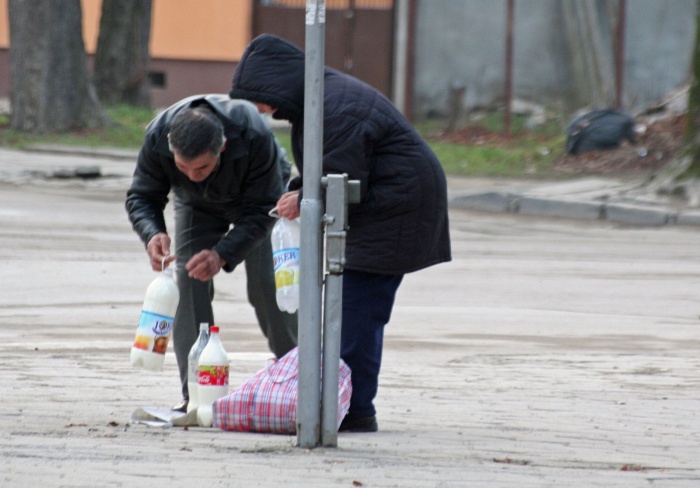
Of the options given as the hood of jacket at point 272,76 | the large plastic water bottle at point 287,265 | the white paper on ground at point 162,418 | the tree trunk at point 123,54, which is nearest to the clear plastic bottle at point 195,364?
the white paper on ground at point 162,418

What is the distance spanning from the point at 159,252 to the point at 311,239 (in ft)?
3.25

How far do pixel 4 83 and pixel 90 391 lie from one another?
20134 millimetres

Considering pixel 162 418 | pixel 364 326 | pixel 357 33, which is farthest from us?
pixel 357 33

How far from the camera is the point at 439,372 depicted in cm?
666

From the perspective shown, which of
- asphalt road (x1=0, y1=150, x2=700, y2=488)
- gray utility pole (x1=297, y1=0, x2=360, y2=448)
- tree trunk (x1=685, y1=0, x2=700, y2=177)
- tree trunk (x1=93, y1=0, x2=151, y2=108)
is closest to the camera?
asphalt road (x1=0, y1=150, x2=700, y2=488)

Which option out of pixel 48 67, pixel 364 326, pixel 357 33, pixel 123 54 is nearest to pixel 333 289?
pixel 364 326

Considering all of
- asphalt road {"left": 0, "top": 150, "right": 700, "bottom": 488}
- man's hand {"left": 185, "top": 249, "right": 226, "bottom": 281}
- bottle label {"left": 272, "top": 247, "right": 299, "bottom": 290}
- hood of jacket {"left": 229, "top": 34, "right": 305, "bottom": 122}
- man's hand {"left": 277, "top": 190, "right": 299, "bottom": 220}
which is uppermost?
hood of jacket {"left": 229, "top": 34, "right": 305, "bottom": 122}

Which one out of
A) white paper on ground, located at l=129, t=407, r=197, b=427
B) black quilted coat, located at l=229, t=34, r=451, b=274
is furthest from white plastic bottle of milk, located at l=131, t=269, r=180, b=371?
black quilted coat, located at l=229, t=34, r=451, b=274

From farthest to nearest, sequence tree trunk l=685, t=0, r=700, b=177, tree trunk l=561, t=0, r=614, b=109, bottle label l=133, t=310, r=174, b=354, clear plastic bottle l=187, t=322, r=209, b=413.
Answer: tree trunk l=561, t=0, r=614, b=109, tree trunk l=685, t=0, r=700, b=177, clear plastic bottle l=187, t=322, r=209, b=413, bottle label l=133, t=310, r=174, b=354

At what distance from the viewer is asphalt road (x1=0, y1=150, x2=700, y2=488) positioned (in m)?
4.21

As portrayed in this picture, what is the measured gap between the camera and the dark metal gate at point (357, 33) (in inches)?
898

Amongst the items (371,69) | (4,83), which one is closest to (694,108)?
(371,69)

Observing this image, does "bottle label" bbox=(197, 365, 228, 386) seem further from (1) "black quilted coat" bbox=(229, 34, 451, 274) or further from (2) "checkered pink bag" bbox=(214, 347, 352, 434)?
(1) "black quilted coat" bbox=(229, 34, 451, 274)

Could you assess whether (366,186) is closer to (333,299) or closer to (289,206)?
(289,206)
